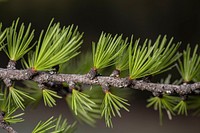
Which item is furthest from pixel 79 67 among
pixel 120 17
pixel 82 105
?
pixel 120 17

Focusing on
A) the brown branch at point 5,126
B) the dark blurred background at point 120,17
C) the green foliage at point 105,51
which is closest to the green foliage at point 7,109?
the brown branch at point 5,126

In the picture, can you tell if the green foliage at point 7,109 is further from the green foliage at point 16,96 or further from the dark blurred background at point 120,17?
the dark blurred background at point 120,17

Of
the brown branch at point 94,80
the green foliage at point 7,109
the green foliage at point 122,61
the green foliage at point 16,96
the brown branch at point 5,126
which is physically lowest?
the brown branch at point 5,126

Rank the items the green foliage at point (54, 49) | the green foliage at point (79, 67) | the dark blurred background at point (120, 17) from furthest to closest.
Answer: the dark blurred background at point (120, 17), the green foliage at point (79, 67), the green foliage at point (54, 49)

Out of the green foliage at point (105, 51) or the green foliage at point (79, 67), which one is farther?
the green foliage at point (79, 67)

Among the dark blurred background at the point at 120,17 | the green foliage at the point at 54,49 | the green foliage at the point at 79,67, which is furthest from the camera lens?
the dark blurred background at the point at 120,17

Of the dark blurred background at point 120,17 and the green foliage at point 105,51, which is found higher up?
the dark blurred background at point 120,17

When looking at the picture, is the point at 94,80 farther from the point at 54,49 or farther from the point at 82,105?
the point at 82,105
